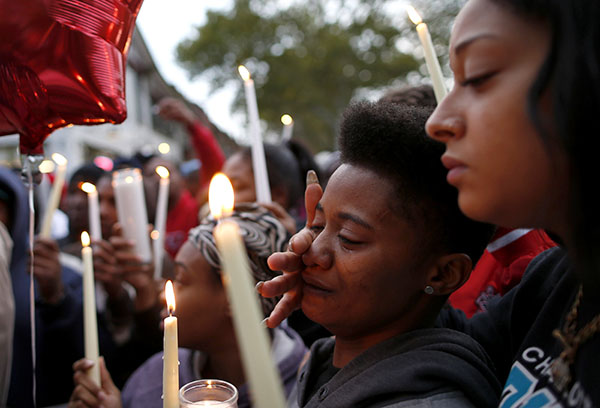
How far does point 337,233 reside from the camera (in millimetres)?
1062

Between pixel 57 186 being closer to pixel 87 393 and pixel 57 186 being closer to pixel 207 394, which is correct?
pixel 87 393

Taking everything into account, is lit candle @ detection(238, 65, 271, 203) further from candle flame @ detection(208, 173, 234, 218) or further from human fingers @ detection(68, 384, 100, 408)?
candle flame @ detection(208, 173, 234, 218)

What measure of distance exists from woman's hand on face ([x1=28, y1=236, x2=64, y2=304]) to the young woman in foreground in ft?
5.81

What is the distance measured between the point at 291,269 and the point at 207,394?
317 mm

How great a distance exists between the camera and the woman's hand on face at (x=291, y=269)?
105 cm

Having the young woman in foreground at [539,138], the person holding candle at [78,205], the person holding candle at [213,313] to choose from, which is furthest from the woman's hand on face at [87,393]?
the person holding candle at [78,205]

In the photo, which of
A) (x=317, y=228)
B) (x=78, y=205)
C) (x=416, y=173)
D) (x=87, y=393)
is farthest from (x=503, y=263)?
(x=78, y=205)

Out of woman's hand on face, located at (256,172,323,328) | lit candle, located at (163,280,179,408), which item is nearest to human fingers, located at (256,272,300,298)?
woman's hand on face, located at (256,172,323,328)

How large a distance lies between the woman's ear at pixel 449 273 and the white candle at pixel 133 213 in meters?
1.35

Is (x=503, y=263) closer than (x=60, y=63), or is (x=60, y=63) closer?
(x=60, y=63)

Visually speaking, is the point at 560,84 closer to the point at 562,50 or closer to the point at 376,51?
the point at 562,50

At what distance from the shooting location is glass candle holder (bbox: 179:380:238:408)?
2.75 ft

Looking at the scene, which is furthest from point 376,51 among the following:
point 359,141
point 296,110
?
point 359,141

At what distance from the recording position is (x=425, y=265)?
1.05 meters
